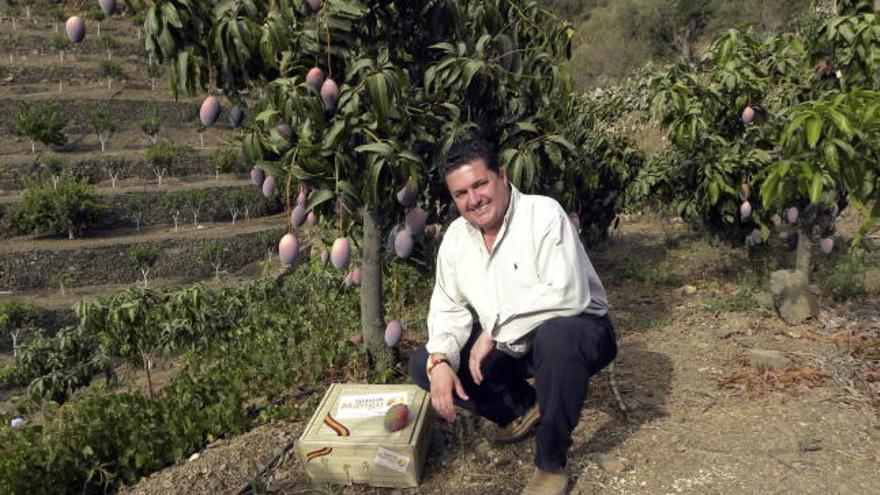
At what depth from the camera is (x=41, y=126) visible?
13914 mm

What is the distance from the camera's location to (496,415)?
240 cm

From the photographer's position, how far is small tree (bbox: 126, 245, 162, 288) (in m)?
12.0

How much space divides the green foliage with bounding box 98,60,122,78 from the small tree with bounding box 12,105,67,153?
2824mm

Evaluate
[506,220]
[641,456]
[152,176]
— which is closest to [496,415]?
[641,456]

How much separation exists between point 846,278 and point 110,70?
58.7 ft

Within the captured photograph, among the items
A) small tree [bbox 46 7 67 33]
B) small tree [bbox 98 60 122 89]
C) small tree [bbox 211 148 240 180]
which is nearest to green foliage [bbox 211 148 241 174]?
small tree [bbox 211 148 240 180]

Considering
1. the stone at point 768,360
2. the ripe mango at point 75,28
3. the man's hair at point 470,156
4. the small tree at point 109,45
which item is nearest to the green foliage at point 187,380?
the man's hair at point 470,156

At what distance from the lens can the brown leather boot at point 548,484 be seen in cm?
203

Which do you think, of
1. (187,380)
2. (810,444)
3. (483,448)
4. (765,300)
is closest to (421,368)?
(483,448)

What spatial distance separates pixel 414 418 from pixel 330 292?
107 inches

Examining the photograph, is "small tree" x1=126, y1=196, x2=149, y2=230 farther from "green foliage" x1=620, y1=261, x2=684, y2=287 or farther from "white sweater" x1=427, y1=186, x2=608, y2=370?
"white sweater" x1=427, y1=186, x2=608, y2=370

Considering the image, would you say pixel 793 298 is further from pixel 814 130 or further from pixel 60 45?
pixel 60 45

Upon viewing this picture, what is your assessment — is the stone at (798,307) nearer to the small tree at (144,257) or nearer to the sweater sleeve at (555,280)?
the sweater sleeve at (555,280)

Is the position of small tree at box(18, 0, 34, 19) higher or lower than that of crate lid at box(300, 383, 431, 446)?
higher
